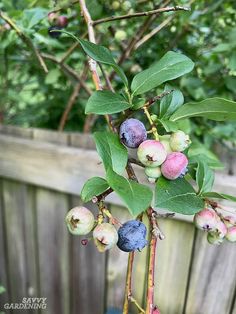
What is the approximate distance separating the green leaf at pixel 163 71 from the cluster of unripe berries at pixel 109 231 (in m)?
0.17

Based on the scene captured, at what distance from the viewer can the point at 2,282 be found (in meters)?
1.40

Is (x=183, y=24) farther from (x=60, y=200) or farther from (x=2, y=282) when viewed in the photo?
(x=2, y=282)

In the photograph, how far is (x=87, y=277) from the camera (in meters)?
1.17

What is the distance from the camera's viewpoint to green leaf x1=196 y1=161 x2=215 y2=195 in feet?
1.61

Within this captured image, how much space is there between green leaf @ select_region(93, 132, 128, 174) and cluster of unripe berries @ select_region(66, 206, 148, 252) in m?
0.06

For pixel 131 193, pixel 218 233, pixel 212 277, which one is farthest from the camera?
pixel 212 277

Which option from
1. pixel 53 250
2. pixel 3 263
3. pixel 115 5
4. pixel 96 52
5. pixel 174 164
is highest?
pixel 115 5

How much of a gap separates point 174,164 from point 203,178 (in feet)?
0.42

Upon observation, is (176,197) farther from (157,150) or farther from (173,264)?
(173,264)

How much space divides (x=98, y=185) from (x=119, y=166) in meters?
0.03

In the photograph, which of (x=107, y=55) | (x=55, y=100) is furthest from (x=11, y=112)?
(x=107, y=55)

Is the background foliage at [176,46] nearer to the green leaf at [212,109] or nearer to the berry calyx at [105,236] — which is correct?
the green leaf at [212,109]

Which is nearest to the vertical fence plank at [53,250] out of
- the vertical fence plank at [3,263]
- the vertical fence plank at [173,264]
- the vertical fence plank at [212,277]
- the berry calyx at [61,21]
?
the vertical fence plank at [3,263]

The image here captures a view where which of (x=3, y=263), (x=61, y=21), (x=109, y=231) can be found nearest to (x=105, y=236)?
(x=109, y=231)
